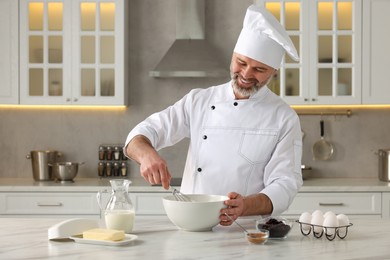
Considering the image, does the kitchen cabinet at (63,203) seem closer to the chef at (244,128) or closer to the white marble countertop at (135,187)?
the white marble countertop at (135,187)

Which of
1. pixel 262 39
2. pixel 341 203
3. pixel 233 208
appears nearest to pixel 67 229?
pixel 233 208

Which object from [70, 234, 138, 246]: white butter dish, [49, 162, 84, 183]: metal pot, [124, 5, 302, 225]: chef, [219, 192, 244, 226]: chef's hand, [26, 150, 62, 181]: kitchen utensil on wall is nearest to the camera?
[70, 234, 138, 246]: white butter dish

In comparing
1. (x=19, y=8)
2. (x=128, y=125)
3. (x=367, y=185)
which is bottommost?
(x=367, y=185)

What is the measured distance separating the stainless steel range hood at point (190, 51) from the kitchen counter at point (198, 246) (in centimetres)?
248

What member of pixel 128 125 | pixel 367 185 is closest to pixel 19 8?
pixel 128 125

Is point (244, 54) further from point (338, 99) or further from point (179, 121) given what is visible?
point (338, 99)

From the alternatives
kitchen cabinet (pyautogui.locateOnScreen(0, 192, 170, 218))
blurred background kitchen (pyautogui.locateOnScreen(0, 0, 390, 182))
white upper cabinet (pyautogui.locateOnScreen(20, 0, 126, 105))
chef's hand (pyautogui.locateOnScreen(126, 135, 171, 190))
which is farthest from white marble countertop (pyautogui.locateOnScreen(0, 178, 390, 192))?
chef's hand (pyautogui.locateOnScreen(126, 135, 171, 190))

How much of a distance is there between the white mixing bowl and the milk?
15 centimetres

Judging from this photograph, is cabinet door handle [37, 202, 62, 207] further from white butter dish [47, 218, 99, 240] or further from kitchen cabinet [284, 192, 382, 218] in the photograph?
white butter dish [47, 218, 99, 240]

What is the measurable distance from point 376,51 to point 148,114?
1764 millimetres

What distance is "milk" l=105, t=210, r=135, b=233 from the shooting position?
2.54 metres

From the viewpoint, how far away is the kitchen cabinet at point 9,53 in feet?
16.6

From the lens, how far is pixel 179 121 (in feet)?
10.9

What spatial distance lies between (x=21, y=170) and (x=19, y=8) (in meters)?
1.25
